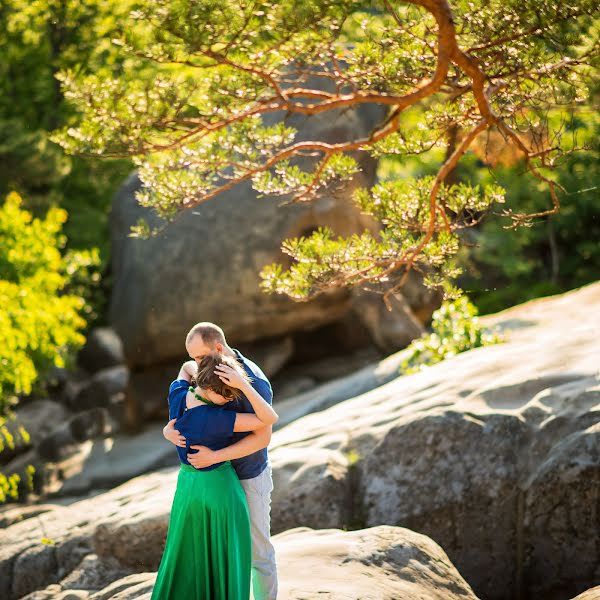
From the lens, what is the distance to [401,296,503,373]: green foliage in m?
10.6

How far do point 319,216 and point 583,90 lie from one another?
773cm

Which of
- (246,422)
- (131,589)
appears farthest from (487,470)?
(246,422)

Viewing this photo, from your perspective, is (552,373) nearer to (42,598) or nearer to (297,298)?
(297,298)

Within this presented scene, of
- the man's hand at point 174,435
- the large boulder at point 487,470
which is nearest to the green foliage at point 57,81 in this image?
the large boulder at point 487,470

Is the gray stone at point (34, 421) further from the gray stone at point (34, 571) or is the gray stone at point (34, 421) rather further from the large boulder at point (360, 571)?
the large boulder at point (360, 571)

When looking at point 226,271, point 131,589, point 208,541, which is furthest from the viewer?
point 226,271

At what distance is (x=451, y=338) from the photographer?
1070cm

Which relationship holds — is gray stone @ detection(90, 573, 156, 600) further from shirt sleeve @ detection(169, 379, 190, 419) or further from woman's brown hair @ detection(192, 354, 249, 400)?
woman's brown hair @ detection(192, 354, 249, 400)

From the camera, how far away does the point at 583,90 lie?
626 cm

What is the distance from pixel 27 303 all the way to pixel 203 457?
5.16m

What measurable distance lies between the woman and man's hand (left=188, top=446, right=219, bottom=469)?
3 centimetres

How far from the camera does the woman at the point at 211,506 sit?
4.79m

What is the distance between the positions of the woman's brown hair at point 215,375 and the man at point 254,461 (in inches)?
1.6

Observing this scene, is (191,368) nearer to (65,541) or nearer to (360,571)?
(360,571)
